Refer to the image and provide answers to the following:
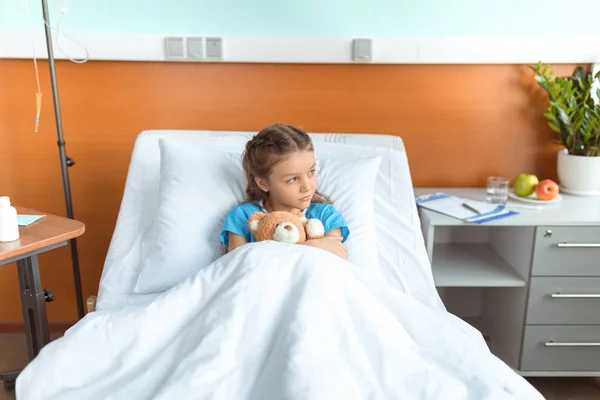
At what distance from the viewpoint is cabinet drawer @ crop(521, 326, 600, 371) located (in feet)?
6.64

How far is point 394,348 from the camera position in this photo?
49.4 inches

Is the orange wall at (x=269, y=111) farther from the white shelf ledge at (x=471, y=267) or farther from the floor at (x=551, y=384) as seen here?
the floor at (x=551, y=384)

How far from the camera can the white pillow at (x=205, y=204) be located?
1.71 meters

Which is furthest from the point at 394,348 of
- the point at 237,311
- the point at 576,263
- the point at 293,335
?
the point at 576,263

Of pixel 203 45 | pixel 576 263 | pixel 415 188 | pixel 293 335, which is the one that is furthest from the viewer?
pixel 415 188

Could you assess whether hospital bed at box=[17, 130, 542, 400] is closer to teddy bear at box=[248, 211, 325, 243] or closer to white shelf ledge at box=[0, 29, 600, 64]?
teddy bear at box=[248, 211, 325, 243]

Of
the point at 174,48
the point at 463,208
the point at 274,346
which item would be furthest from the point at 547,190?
the point at 174,48

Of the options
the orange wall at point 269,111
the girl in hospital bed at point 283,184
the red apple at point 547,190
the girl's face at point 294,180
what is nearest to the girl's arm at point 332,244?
the girl in hospital bed at point 283,184

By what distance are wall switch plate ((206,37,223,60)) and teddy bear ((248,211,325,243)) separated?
81 centimetres

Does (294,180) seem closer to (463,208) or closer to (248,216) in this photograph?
(248,216)

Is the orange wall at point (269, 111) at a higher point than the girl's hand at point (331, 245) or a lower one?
higher

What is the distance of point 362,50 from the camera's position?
221 centimetres

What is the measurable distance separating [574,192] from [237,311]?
1523 millimetres

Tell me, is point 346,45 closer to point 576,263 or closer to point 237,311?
point 576,263
